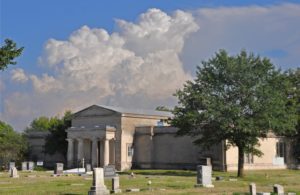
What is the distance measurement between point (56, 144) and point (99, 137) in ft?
37.8

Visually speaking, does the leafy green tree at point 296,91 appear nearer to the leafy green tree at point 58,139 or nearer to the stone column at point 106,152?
the stone column at point 106,152

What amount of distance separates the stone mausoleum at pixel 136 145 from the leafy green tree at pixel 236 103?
1600 cm

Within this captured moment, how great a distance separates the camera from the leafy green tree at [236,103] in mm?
46156

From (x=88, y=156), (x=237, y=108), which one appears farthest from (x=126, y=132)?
(x=237, y=108)

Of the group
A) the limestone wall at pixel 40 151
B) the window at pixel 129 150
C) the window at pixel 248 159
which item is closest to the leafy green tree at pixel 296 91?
the window at pixel 248 159

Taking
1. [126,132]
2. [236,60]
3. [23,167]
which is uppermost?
[236,60]

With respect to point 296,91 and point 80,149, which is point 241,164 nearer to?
point 296,91

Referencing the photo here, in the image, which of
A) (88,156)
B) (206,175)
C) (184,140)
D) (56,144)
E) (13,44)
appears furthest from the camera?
(56,144)

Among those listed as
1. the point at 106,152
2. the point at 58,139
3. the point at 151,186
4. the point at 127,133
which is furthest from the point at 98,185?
the point at 58,139

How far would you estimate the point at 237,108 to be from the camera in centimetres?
4609

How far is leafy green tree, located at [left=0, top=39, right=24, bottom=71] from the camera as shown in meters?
25.5

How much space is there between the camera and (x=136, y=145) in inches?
2741

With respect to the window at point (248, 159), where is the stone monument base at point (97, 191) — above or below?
below

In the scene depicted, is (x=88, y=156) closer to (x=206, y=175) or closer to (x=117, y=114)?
(x=117, y=114)
